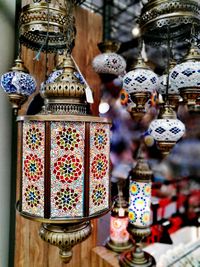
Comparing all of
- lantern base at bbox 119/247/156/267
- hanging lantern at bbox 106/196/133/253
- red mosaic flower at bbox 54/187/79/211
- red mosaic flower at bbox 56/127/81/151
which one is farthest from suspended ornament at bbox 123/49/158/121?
lantern base at bbox 119/247/156/267

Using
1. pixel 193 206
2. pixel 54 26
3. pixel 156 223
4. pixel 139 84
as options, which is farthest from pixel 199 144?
pixel 54 26

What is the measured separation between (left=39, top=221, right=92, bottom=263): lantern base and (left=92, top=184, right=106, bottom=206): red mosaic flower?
0.33 ft

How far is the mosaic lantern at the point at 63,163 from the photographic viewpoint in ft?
2.06

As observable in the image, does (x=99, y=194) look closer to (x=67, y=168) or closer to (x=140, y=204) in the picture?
(x=67, y=168)

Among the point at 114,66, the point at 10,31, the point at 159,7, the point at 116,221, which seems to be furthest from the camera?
the point at 116,221

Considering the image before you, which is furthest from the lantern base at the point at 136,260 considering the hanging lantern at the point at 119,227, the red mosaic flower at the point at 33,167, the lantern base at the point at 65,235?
the red mosaic flower at the point at 33,167

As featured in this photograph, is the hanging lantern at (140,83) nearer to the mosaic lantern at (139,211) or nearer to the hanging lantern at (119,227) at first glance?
the mosaic lantern at (139,211)

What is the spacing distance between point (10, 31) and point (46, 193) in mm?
757

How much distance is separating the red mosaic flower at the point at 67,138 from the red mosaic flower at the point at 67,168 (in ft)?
0.09

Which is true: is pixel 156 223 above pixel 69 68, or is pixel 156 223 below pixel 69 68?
below

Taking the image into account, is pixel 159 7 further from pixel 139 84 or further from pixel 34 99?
pixel 34 99

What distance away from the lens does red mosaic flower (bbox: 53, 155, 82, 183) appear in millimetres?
630

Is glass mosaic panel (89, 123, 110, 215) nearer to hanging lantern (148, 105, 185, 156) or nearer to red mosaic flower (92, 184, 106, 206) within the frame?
red mosaic flower (92, 184, 106, 206)

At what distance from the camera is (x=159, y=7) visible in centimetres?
82
